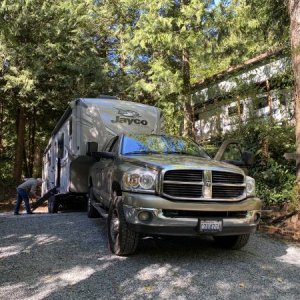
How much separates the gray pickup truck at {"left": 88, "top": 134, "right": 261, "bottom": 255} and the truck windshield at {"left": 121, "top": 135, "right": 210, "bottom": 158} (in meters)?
0.63

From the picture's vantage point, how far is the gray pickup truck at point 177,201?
5.62 meters

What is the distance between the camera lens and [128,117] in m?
11.4

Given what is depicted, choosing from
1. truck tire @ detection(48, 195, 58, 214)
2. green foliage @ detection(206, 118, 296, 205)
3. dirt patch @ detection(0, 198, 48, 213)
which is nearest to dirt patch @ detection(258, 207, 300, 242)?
green foliage @ detection(206, 118, 296, 205)

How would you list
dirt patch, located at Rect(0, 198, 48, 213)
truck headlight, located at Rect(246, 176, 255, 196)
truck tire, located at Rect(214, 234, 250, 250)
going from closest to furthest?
truck headlight, located at Rect(246, 176, 255, 196) → truck tire, located at Rect(214, 234, 250, 250) → dirt patch, located at Rect(0, 198, 48, 213)

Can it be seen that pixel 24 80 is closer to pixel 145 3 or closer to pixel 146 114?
pixel 145 3

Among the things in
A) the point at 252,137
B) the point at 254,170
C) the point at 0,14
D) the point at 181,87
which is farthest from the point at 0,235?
the point at 181,87

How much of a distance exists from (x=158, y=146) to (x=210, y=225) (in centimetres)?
215

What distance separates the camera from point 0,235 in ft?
25.6

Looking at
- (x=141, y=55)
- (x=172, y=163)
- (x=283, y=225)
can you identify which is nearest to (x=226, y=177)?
(x=172, y=163)

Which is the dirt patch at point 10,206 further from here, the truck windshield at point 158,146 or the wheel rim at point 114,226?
the wheel rim at point 114,226

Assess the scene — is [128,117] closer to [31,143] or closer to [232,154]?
[232,154]

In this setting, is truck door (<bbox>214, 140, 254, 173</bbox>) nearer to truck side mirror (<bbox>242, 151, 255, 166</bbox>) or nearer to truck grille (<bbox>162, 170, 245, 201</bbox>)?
truck side mirror (<bbox>242, 151, 255, 166</bbox>)

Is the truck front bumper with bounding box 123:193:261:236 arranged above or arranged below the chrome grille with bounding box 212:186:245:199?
below

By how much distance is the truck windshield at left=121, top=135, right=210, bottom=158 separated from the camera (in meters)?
7.25
